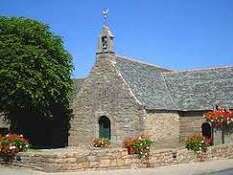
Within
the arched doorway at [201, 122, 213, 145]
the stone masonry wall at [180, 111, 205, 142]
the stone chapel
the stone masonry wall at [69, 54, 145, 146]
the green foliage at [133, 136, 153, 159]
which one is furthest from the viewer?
the stone masonry wall at [180, 111, 205, 142]

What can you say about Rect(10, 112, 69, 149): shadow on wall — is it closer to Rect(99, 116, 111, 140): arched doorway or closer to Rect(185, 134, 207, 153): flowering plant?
Rect(99, 116, 111, 140): arched doorway

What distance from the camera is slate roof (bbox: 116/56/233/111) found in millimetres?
32250

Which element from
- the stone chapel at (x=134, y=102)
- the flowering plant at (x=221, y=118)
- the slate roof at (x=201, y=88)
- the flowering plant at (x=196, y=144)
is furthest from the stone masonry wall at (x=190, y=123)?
the flowering plant at (x=196, y=144)

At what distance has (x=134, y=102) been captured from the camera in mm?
30281

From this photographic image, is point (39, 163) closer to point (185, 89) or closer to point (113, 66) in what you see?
point (113, 66)

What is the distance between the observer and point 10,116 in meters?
34.7

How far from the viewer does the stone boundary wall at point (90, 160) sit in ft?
59.8

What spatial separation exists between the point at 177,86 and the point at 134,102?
7861mm

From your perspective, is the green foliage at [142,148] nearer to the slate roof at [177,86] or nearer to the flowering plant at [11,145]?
the flowering plant at [11,145]

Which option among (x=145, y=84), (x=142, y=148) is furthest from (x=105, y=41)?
(x=142, y=148)

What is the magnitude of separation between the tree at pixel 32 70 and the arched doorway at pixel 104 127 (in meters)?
3.13

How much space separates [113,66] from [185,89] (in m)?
7.73

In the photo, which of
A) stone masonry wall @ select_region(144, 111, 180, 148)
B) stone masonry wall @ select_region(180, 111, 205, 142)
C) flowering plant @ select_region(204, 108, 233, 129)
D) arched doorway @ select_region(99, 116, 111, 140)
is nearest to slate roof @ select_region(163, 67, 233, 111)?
stone masonry wall @ select_region(180, 111, 205, 142)

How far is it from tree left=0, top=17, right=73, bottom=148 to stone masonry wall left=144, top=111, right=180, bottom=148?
6.93 metres
